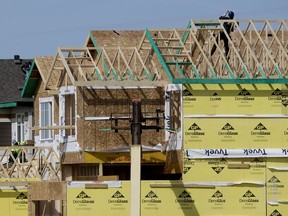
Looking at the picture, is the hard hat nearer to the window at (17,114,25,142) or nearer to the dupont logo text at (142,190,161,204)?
the dupont logo text at (142,190,161,204)

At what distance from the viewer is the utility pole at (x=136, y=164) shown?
177 ft

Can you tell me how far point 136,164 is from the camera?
54094 mm

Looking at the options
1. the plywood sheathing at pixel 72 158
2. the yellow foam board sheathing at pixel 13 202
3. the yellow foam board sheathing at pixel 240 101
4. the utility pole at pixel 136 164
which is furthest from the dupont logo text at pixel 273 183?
the yellow foam board sheathing at pixel 13 202

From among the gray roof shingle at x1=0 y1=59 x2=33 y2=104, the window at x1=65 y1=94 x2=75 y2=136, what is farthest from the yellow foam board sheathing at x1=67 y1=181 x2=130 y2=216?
the gray roof shingle at x1=0 y1=59 x2=33 y2=104

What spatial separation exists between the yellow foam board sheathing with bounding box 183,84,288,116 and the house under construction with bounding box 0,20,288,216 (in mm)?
39

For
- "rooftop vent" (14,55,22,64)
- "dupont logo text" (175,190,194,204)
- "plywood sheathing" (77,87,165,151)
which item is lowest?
"dupont logo text" (175,190,194,204)

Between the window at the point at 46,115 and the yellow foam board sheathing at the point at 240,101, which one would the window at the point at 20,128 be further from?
the yellow foam board sheathing at the point at 240,101

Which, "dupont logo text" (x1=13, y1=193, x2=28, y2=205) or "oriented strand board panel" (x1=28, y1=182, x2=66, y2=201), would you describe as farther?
"dupont logo text" (x1=13, y1=193, x2=28, y2=205)

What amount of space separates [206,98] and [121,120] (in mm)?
4536

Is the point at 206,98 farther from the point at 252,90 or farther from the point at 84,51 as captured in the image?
the point at 84,51

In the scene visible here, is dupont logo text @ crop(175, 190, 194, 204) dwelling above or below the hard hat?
below

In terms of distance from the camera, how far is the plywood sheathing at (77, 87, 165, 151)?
57.8 meters

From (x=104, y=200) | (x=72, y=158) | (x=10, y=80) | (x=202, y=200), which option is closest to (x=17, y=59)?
(x=10, y=80)

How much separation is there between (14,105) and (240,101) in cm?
2336
